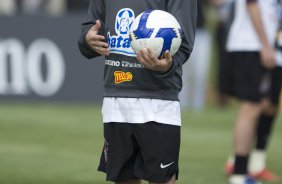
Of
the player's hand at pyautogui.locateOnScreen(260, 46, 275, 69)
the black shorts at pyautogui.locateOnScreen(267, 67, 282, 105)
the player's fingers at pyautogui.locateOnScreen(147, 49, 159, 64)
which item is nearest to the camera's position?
the player's fingers at pyautogui.locateOnScreen(147, 49, 159, 64)

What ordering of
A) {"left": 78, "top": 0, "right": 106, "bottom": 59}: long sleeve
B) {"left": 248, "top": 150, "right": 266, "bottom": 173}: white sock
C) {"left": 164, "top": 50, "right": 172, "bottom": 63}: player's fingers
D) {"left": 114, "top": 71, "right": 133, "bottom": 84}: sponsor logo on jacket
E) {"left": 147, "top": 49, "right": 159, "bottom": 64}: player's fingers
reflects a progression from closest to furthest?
{"left": 147, "top": 49, "right": 159, "bottom": 64}: player's fingers
{"left": 164, "top": 50, "right": 172, "bottom": 63}: player's fingers
{"left": 114, "top": 71, "right": 133, "bottom": 84}: sponsor logo on jacket
{"left": 78, "top": 0, "right": 106, "bottom": 59}: long sleeve
{"left": 248, "top": 150, "right": 266, "bottom": 173}: white sock

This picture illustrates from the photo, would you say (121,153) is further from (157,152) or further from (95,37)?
(95,37)

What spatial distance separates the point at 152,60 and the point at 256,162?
158 inches

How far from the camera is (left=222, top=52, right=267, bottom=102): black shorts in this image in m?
8.02

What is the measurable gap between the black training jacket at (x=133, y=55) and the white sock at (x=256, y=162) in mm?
3395

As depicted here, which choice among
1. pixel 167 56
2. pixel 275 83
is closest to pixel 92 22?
pixel 167 56

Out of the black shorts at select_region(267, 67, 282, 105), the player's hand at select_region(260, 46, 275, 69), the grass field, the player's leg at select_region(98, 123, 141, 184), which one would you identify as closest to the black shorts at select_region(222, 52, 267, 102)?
the player's hand at select_region(260, 46, 275, 69)

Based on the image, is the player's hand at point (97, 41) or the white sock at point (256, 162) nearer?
the player's hand at point (97, 41)

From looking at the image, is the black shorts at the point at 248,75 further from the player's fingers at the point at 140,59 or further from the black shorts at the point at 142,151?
the player's fingers at the point at 140,59

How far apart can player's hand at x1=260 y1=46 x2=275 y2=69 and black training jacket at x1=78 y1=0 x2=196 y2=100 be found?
8.59ft

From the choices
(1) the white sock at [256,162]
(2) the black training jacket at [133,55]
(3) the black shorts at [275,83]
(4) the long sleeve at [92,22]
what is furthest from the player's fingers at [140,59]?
(1) the white sock at [256,162]

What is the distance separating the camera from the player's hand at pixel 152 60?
A: 16.1 feet

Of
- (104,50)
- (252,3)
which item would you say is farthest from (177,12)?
(252,3)

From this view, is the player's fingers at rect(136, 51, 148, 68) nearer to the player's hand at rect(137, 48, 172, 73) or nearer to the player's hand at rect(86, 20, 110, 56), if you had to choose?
the player's hand at rect(137, 48, 172, 73)
